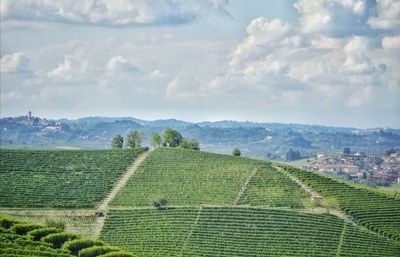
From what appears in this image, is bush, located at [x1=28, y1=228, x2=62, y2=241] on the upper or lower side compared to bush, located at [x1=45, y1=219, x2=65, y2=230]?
upper

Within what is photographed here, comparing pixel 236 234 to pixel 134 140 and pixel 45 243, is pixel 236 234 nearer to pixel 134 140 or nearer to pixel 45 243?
pixel 45 243

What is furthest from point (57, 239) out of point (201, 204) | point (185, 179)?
point (185, 179)

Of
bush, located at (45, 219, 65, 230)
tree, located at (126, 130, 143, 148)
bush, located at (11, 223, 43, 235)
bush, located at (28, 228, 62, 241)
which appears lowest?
bush, located at (45, 219, 65, 230)

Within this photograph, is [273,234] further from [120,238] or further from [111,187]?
[111,187]

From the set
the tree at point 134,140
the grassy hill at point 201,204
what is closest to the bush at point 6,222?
the grassy hill at point 201,204

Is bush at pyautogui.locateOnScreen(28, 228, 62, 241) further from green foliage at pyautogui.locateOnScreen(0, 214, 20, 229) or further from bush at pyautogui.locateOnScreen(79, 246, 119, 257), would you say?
bush at pyautogui.locateOnScreen(79, 246, 119, 257)

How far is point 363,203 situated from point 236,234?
2472 cm

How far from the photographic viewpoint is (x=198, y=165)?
116875mm

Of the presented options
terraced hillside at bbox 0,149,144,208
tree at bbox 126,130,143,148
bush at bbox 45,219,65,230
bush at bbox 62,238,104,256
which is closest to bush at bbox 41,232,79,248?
bush at bbox 62,238,104,256

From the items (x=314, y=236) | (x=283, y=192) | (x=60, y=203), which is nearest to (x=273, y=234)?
(x=314, y=236)

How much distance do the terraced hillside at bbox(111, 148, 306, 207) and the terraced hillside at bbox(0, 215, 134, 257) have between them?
3442 centimetres

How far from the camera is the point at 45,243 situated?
64000 millimetres

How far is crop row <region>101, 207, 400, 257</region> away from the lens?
89062 mm

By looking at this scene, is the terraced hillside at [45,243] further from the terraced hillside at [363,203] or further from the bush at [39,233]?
the terraced hillside at [363,203]
